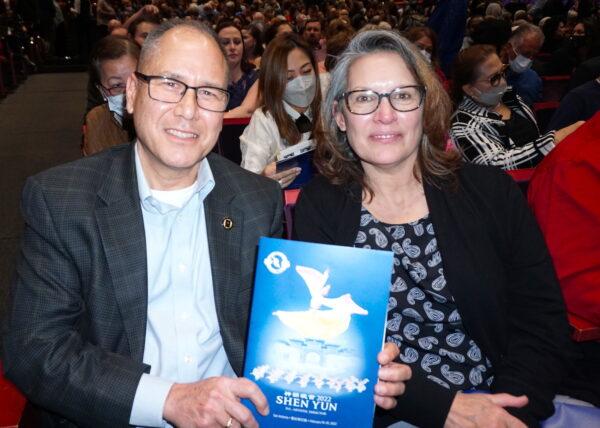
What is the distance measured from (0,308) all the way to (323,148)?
2.48 m

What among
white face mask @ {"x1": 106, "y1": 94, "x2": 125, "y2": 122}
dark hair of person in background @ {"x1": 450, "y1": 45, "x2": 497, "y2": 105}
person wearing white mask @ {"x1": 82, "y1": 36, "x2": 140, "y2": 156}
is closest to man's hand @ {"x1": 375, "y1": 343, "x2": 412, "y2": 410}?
person wearing white mask @ {"x1": 82, "y1": 36, "x2": 140, "y2": 156}

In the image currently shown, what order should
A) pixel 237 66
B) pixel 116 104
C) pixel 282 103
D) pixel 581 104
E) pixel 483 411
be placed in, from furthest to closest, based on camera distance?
pixel 237 66 → pixel 581 104 → pixel 282 103 → pixel 116 104 → pixel 483 411

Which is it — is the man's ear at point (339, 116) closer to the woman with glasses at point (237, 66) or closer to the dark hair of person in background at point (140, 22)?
the woman with glasses at point (237, 66)

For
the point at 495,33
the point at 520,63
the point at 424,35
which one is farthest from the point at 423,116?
the point at 495,33

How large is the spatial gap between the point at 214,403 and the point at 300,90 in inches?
105

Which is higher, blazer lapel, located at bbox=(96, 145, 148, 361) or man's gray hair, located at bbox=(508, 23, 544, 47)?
man's gray hair, located at bbox=(508, 23, 544, 47)

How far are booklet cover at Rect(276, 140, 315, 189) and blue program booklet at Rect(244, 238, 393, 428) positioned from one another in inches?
57.9

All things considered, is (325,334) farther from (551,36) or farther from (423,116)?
(551,36)

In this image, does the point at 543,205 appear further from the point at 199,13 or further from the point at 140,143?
the point at 199,13

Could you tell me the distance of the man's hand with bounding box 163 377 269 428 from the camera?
129 cm

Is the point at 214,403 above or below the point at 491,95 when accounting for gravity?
below

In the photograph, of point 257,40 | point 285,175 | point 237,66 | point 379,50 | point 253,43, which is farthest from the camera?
point 257,40

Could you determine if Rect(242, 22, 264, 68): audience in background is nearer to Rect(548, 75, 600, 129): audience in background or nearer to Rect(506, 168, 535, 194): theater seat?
Rect(548, 75, 600, 129): audience in background

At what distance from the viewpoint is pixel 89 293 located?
147 centimetres
